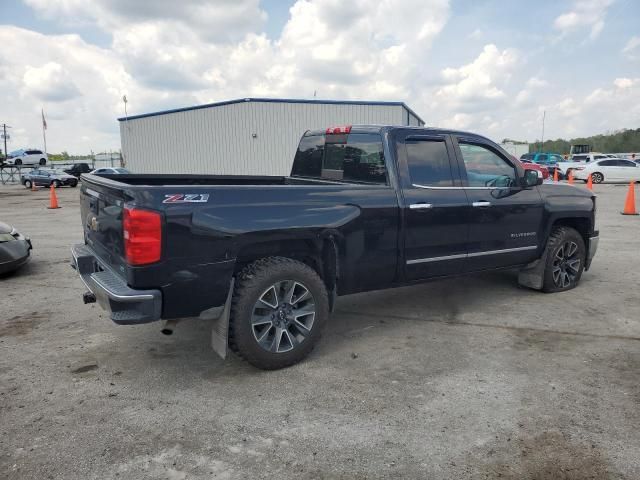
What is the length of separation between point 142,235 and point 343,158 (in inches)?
89.6

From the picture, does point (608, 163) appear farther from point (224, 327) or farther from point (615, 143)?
point (615, 143)

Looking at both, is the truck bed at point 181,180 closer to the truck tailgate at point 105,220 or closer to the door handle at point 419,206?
the truck tailgate at point 105,220

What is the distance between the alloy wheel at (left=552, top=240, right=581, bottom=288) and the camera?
18.7 ft

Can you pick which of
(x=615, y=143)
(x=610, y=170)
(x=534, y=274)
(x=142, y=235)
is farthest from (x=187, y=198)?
(x=615, y=143)

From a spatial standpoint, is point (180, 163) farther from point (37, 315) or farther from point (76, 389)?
point (76, 389)

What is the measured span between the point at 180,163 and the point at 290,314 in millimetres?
28639

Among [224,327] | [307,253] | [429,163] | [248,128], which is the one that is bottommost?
[224,327]

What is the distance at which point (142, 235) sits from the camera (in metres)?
3.10

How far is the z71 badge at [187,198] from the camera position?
10.3 ft

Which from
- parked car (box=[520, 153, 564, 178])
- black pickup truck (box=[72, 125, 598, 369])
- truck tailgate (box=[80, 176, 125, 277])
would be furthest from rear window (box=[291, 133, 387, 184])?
parked car (box=[520, 153, 564, 178])

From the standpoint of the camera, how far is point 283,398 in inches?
132

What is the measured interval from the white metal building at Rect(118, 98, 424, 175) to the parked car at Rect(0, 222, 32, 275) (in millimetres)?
20790

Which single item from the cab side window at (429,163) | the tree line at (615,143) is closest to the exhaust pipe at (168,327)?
the cab side window at (429,163)

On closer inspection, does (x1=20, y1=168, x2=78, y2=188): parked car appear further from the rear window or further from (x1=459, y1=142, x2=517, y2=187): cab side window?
(x1=459, y1=142, x2=517, y2=187): cab side window
